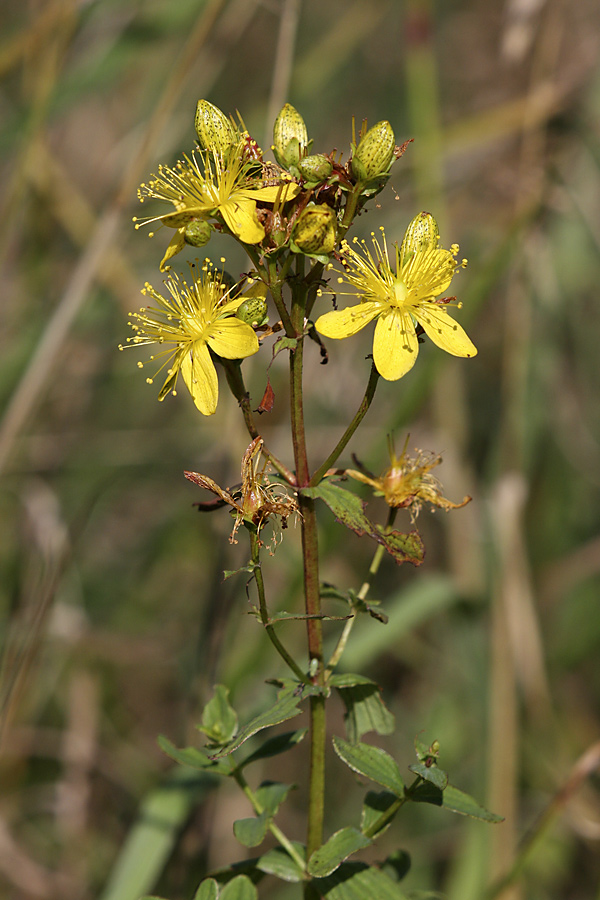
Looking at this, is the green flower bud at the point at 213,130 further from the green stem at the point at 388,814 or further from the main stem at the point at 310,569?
the green stem at the point at 388,814

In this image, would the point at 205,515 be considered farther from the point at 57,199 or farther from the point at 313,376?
the point at 57,199

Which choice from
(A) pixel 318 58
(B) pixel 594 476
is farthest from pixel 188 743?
(A) pixel 318 58

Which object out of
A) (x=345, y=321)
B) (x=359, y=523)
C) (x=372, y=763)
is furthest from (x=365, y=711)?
(x=345, y=321)

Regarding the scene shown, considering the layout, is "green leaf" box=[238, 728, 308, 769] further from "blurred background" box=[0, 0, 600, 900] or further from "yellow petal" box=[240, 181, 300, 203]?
"yellow petal" box=[240, 181, 300, 203]

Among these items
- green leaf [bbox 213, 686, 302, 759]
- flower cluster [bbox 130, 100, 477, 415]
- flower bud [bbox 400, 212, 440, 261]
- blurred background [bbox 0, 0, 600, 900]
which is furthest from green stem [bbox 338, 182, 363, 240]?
blurred background [bbox 0, 0, 600, 900]

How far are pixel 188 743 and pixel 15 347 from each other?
4.23 ft

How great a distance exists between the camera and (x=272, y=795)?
1046mm

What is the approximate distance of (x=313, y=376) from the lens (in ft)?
8.48

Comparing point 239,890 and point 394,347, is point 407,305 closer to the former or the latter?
point 394,347

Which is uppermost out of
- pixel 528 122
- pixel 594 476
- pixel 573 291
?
pixel 528 122

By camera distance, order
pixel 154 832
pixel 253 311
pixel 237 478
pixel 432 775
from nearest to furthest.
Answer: pixel 432 775
pixel 253 311
pixel 154 832
pixel 237 478

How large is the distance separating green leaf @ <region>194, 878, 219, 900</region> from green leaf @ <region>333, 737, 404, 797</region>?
229 mm

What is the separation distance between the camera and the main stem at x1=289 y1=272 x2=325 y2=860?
904mm

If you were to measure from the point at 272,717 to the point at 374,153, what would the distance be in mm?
682
